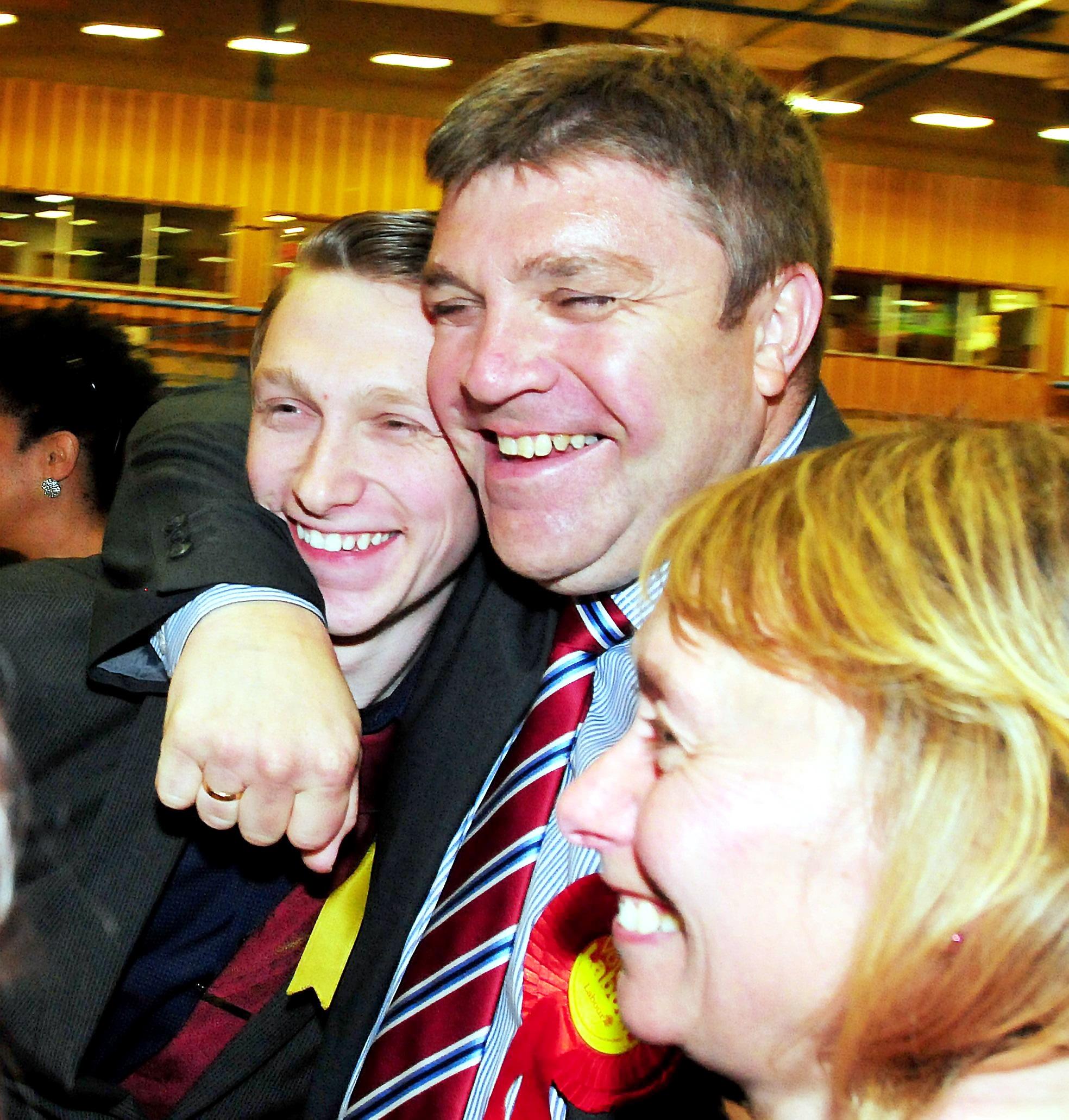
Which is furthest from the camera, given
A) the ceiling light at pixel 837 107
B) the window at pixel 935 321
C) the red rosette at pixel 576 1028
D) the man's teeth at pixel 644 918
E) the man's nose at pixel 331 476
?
the window at pixel 935 321

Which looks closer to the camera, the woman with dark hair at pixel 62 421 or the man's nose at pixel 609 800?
the man's nose at pixel 609 800

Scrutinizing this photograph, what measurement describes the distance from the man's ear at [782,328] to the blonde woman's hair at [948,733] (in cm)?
68

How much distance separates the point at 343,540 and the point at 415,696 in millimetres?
220

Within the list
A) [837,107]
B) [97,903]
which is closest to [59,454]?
[97,903]

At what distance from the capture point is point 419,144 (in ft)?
39.6

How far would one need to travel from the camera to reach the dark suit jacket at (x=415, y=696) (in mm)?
1517

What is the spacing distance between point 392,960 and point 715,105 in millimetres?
1020

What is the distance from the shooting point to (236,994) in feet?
5.30

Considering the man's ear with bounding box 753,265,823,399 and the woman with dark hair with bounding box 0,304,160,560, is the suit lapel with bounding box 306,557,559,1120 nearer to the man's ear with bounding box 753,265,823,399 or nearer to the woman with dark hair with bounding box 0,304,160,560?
the man's ear with bounding box 753,265,823,399

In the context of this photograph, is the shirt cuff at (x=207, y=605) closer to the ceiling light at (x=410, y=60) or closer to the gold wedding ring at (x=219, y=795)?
the gold wedding ring at (x=219, y=795)

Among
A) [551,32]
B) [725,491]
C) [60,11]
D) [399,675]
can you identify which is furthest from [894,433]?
[60,11]

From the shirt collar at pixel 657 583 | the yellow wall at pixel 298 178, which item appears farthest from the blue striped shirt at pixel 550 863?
the yellow wall at pixel 298 178

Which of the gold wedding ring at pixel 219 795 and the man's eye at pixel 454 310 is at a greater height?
the man's eye at pixel 454 310

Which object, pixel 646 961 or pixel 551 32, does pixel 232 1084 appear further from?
pixel 551 32
